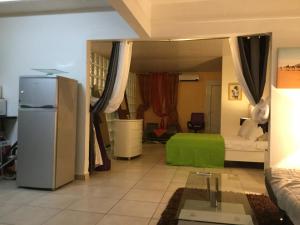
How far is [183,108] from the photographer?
9.33 meters

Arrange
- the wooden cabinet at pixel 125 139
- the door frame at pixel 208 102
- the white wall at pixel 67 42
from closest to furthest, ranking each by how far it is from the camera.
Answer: the white wall at pixel 67 42, the wooden cabinet at pixel 125 139, the door frame at pixel 208 102

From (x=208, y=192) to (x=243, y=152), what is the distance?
8.47 ft

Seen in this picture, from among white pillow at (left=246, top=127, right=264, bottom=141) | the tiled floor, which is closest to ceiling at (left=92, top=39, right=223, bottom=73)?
white pillow at (left=246, top=127, right=264, bottom=141)

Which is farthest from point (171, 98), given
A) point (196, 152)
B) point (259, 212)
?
point (259, 212)

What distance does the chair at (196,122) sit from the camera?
866 cm

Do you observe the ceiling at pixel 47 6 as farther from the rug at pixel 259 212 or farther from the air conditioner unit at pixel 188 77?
the air conditioner unit at pixel 188 77

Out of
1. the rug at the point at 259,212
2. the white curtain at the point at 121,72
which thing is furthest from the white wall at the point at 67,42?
the rug at the point at 259,212

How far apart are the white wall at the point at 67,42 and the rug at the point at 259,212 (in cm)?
173

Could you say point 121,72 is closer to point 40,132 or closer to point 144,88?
point 40,132

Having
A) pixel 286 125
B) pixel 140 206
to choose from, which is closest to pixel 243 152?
pixel 286 125

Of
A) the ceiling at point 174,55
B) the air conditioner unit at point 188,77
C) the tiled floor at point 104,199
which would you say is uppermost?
the ceiling at point 174,55

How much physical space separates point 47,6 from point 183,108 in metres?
6.17

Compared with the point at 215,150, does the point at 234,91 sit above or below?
above

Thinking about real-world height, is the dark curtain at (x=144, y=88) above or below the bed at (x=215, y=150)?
above
